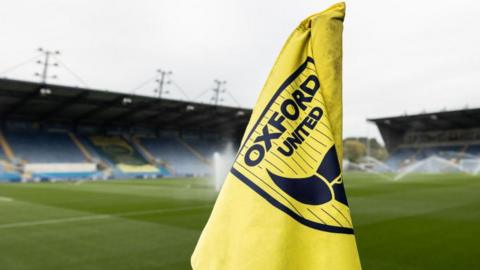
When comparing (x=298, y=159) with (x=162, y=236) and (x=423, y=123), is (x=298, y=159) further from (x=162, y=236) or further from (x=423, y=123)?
(x=423, y=123)

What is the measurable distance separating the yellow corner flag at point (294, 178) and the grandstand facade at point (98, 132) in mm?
36074

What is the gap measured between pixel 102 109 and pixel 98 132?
881cm

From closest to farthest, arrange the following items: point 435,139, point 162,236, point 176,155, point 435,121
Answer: point 162,236 → point 176,155 → point 435,121 → point 435,139

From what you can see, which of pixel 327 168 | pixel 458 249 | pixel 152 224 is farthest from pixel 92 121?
pixel 327 168

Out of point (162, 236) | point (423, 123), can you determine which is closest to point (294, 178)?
point (162, 236)

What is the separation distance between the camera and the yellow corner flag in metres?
1.46

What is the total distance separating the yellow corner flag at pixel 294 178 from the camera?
146 cm

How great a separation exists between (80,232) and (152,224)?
1812mm

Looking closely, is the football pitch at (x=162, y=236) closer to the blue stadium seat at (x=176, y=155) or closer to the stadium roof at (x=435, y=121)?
the blue stadium seat at (x=176, y=155)

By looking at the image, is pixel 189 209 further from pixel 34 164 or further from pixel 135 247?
pixel 34 164

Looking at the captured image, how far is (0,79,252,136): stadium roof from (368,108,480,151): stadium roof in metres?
29.6

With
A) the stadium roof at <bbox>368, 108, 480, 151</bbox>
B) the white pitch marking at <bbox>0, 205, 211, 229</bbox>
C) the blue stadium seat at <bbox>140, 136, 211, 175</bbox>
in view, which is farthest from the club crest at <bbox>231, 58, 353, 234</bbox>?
the stadium roof at <bbox>368, 108, 480, 151</bbox>

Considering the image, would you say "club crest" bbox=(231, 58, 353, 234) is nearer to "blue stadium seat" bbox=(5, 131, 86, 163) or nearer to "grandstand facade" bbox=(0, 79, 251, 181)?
"grandstand facade" bbox=(0, 79, 251, 181)

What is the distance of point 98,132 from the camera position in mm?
50250
